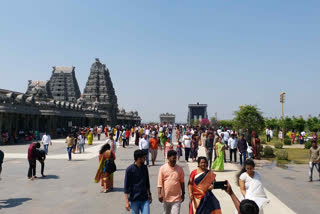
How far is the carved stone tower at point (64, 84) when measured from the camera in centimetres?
7819

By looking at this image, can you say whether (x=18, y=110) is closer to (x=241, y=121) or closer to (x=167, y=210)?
(x=241, y=121)

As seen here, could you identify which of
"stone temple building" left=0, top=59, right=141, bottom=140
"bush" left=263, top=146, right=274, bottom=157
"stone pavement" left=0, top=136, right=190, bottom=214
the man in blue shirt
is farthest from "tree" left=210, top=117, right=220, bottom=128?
the man in blue shirt

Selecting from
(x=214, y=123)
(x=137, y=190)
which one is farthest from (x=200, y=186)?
(x=214, y=123)

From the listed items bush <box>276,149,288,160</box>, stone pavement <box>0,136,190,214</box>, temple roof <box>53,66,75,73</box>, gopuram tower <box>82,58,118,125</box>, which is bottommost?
stone pavement <box>0,136,190,214</box>

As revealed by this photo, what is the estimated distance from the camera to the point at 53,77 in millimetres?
80312

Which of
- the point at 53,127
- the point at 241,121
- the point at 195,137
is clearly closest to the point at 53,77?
the point at 53,127

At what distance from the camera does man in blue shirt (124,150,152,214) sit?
14.8 ft

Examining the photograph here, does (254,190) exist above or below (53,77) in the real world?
below

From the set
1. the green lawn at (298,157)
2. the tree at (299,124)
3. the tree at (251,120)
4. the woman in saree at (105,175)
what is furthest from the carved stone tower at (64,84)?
the woman in saree at (105,175)

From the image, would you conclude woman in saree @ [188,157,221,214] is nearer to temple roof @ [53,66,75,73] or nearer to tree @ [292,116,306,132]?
tree @ [292,116,306,132]

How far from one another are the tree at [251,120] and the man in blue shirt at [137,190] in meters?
20.1

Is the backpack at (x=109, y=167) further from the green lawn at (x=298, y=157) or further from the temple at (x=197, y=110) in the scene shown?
the temple at (x=197, y=110)

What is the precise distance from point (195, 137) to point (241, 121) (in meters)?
11.2

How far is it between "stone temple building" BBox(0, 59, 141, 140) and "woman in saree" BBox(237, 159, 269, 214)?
2471 cm
